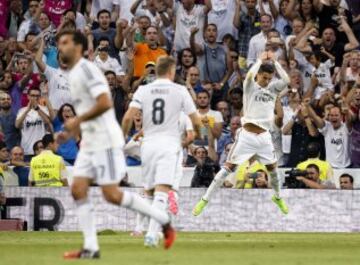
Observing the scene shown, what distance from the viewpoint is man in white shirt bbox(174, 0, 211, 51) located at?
2656cm

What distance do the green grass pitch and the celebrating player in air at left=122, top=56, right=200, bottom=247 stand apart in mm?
975

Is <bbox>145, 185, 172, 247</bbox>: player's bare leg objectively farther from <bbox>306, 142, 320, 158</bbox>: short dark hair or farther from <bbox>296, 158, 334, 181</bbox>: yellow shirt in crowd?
<bbox>306, 142, 320, 158</bbox>: short dark hair

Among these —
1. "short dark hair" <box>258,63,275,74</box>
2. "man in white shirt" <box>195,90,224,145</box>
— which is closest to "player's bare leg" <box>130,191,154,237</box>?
"short dark hair" <box>258,63,275,74</box>

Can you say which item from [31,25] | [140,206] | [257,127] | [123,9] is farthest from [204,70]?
[140,206]

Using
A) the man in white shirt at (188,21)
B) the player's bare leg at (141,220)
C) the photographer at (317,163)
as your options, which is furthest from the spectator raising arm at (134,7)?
the player's bare leg at (141,220)

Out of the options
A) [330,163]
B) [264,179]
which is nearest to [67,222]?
[264,179]

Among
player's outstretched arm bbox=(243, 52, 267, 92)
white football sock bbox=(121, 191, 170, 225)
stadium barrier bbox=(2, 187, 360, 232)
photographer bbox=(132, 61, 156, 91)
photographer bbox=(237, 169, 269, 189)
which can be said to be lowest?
stadium barrier bbox=(2, 187, 360, 232)

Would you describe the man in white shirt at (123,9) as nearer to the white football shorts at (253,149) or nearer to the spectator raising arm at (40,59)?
the spectator raising arm at (40,59)

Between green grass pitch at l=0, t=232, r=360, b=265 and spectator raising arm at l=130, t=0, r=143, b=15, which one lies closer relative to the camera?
green grass pitch at l=0, t=232, r=360, b=265

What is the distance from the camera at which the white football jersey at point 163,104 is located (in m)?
15.7

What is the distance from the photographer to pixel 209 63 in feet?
85.9

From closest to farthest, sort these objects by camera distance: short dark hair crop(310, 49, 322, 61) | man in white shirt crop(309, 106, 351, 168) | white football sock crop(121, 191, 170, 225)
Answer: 1. white football sock crop(121, 191, 170, 225)
2. man in white shirt crop(309, 106, 351, 168)
3. short dark hair crop(310, 49, 322, 61)

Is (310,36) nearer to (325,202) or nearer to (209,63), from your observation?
(209,63)

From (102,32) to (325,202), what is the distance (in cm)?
701
